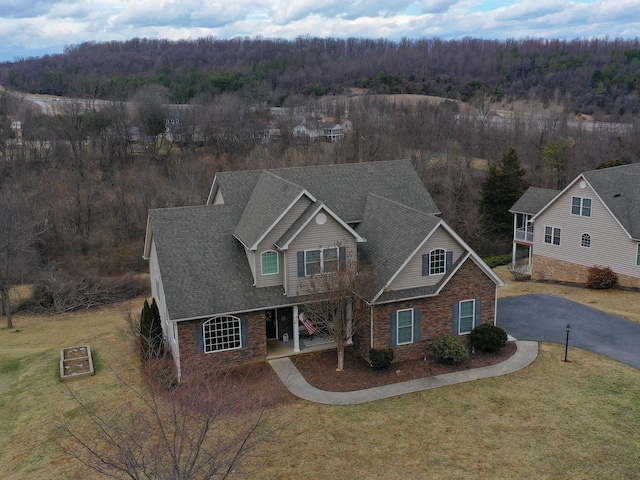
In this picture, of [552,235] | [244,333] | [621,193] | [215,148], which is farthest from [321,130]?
[244,333]

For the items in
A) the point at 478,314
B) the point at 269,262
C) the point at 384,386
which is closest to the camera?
the point at 384,386

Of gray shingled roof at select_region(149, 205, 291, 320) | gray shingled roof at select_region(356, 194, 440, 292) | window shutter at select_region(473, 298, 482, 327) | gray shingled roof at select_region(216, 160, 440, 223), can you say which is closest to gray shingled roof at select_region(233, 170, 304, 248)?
gray shingled roof at select_region(149, 205, 291, 320)

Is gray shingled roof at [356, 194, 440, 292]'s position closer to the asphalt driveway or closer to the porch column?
the porch column

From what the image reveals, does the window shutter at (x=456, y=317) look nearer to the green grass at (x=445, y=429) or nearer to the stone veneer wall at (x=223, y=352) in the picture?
the green grass at (x=445, y=429)

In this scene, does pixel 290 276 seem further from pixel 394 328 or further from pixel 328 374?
pixel 394 328

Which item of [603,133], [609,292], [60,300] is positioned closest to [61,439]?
[60,300]

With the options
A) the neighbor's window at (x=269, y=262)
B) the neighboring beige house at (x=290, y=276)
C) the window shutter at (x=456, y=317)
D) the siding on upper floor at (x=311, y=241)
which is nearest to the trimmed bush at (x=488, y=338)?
the neighboring beige house at (x=290, y=276)
